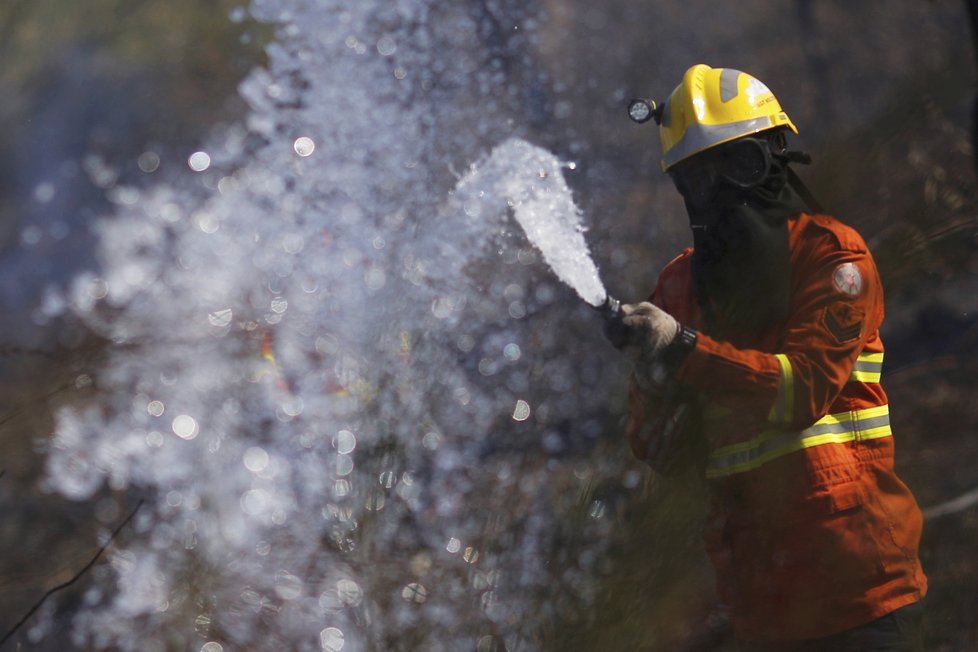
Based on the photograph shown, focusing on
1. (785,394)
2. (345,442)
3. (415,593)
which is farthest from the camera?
(345,442)

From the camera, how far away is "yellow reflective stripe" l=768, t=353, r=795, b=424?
0.96 m

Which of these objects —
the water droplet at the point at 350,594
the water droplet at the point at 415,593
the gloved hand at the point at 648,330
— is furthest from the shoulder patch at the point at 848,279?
the water droplet at the point at 350,594

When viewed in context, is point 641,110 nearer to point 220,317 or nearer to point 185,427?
point 220,317

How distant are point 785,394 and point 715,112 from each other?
430mm

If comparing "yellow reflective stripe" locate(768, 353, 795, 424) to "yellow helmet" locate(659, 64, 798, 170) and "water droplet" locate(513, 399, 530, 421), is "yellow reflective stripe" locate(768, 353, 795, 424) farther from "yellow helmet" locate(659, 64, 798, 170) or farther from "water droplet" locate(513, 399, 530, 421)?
"water droplet" locate(513, 399, 530, 421)

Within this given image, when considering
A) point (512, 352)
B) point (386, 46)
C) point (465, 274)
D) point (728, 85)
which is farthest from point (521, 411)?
point (386, 46)

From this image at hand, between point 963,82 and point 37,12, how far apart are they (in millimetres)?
1821

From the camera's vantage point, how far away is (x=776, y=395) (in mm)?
970

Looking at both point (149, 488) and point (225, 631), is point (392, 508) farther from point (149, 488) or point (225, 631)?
point (149, 488)

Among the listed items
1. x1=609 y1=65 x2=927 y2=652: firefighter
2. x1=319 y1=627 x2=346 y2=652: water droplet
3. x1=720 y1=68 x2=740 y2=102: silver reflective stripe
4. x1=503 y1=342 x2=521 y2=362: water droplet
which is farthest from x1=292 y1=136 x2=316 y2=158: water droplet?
x1=319 y1=627 x2=346 y2=652: water droplet

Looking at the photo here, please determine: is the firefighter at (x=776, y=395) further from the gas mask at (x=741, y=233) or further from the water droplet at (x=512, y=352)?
the water droplet at (x=512, y=352)

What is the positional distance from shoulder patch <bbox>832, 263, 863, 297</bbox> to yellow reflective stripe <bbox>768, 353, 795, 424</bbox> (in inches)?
4.7

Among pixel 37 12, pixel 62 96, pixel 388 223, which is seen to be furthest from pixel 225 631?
pixel 37 12

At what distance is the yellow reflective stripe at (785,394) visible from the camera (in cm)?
96
